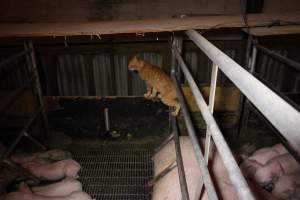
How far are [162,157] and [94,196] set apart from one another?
36.5 inches

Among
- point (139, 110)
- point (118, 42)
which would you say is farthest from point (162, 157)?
point (118, 42)

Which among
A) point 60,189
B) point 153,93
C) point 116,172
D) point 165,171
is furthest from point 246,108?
point 60,189

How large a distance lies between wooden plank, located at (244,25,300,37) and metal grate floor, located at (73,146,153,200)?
2.05m

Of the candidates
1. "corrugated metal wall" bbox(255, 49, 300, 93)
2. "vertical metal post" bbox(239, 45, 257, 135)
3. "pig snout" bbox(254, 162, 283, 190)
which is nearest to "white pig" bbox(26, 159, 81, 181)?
"pig snout" bbox(254, 162, 283, 190)

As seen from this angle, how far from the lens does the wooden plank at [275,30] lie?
7.46 feet

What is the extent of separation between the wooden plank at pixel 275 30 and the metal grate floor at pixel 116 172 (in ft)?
6.72

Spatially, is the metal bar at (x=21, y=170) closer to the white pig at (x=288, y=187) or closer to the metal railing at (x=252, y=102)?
the metal railing at (x=252, y=102)

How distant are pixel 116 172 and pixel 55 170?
2.47ft

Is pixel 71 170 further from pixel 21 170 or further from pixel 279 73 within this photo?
pixel 279 73

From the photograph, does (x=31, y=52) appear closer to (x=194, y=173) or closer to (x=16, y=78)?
(x=16, y=78)

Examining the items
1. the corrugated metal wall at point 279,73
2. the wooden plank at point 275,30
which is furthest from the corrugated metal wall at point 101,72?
the wooden plank at point 275,30

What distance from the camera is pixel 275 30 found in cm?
233

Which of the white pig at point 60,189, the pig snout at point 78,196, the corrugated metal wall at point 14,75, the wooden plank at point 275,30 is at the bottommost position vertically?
the white pig at point 60,189

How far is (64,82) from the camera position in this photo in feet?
14.1
